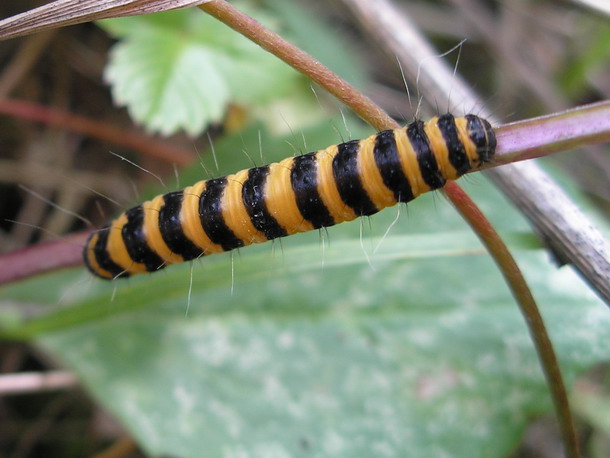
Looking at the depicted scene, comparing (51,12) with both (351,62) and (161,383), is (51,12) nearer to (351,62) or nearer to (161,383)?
(161,383)

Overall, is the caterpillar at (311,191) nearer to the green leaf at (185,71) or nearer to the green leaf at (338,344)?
the green leaf at (338,344)

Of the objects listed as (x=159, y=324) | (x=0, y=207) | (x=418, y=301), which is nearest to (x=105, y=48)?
(x=0, y=207)

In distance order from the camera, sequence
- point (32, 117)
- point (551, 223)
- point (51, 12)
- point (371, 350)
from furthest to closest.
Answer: point (32, 117)
point (371, 350)
point (551, 223)
point (51, 12)

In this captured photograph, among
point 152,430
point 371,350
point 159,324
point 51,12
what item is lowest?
point 152,430

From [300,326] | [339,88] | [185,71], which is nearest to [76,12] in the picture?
[339,88]

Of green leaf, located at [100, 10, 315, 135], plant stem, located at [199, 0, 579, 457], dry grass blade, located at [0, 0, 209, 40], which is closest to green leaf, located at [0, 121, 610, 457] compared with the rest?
plant stem, located at [199, 0, 579, 457]

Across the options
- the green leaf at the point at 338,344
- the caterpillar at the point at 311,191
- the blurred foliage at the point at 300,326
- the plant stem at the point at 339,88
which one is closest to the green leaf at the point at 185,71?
the blurred foliage at the point at 300,326
